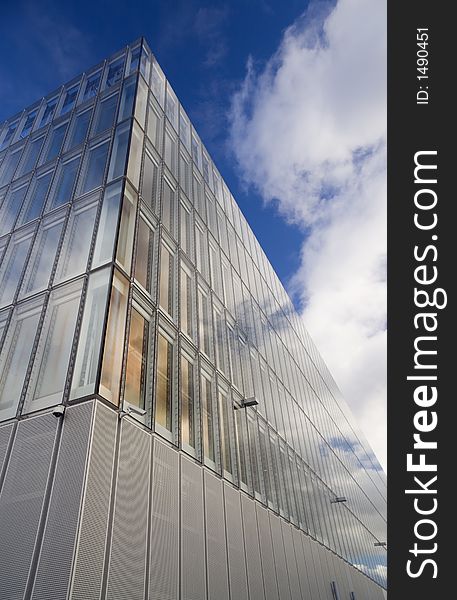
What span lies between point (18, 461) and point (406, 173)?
1225 centimetres

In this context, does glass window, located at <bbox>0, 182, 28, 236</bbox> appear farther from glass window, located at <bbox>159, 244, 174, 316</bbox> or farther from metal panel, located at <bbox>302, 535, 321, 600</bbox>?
metal panel, located at <bbox>302, 535, 321, 600</bbox>

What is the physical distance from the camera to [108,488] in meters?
9.71

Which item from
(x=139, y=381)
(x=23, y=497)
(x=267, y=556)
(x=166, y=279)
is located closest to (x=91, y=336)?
(x=139, y=381)

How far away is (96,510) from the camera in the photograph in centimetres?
920

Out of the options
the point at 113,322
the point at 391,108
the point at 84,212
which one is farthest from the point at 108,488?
the point at 391,108

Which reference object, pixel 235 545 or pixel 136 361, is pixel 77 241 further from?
pixel 235 545

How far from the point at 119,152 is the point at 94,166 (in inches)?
Result: 50.7

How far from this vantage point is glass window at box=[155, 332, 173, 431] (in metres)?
13.3

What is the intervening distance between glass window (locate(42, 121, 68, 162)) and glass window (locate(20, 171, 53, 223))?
140 cm

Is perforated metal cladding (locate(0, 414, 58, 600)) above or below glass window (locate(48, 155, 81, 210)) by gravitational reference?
below

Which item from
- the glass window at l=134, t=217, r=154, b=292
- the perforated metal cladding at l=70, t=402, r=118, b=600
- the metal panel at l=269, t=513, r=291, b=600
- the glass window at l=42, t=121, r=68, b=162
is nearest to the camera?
the perforated metal cladding at l=70, t=402, r=118, b=600

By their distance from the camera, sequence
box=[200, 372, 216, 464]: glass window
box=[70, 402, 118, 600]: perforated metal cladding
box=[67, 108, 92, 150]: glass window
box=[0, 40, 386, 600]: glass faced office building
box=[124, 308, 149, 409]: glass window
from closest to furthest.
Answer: box=[70, 402, 118, 600]: perforated metal cladding → box=[0, 40, 386, 600]: glass faced office building → box=[124, 308, 149, 409]: glass window → box=[200, 372, 216, 464]: glass window → box=[67, 108, 92, 150]: glass window

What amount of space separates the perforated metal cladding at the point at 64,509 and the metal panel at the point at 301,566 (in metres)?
14.4

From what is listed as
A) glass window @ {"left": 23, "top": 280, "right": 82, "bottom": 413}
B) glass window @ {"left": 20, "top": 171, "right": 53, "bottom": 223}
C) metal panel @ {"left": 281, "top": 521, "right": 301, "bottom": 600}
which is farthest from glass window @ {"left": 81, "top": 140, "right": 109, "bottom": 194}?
metal panel @ {"left": 281, "top": 521, "right": 301, "bottom": 600}
